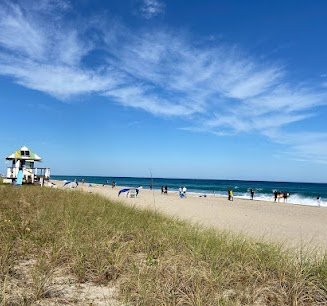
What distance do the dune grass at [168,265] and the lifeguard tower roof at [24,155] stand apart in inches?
951

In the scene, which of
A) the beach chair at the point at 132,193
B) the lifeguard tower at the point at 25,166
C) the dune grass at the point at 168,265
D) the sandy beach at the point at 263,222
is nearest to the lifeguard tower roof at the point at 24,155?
the lifeguard tower at the point at 25,166

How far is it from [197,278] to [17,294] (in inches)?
70.7

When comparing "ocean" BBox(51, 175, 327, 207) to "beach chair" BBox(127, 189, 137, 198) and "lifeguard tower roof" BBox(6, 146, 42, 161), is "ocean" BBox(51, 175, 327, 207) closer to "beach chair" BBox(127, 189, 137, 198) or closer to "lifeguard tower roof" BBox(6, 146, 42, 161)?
"beach chair" BBox(127, 189, 137, 198)

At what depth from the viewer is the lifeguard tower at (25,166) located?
27.8 m

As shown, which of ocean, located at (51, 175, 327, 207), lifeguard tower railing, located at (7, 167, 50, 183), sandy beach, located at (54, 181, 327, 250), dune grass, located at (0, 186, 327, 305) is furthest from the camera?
ocean, located at (51, 175, 327, 207)

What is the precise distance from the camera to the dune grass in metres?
3.42

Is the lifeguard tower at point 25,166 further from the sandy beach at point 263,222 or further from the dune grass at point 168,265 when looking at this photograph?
the dune grass at point 168,265

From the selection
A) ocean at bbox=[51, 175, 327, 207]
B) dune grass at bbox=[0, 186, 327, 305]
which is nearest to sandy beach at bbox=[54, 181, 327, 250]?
dune grass at bbox=[0, 186, 327, 305]

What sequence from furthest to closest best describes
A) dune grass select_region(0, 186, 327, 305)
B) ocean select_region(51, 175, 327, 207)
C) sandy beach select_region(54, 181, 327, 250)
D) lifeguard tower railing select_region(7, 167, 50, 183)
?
ocean select_region(51, 175, 327, 207), lifeguard tower railing select_region(7, 167, 50, 183), sandy beach select_region(54, 181, 327, 250), dune grass select_region(0, 186, 327, 305)

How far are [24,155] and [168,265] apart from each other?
89.9ft

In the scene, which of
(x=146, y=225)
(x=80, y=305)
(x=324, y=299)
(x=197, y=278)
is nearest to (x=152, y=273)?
(x=197, y=278)

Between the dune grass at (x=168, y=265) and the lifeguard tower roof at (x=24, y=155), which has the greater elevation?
the lifeguard tower roof at (x=24, y=155)

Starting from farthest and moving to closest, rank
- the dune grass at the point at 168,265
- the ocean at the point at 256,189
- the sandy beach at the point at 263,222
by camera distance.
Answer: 1. the ocean at the point at 256,189
2. the sandy beach at the point at 263,222
3. the dune grass at the point at 168,265

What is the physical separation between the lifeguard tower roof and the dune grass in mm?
24161
